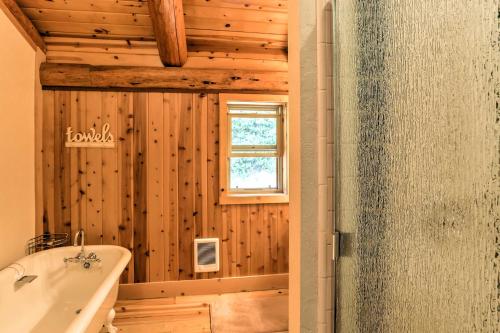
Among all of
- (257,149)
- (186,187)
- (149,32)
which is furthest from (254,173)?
(149,32)

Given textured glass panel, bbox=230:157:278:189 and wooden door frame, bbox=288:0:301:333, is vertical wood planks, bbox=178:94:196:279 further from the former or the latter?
wooden door frame, bbox=288:0:301:333

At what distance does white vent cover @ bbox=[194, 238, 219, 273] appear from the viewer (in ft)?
9.71

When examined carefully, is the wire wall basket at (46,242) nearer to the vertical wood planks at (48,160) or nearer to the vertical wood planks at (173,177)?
the vertical wood planks at (48,160)

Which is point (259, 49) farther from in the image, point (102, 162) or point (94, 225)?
point (94, 225)

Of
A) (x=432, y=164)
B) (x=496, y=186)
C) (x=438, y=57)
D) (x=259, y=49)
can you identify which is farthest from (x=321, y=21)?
(x=259, y=49)

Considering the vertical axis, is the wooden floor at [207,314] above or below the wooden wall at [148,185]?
below

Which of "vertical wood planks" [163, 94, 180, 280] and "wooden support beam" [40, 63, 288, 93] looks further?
"vertical wood planks" [163, 94, 180, 280]

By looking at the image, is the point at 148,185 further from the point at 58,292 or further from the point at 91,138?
the point at 58,292

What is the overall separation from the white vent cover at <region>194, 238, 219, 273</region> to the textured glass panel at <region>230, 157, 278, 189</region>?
0.65m

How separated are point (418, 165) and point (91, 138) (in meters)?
2.93

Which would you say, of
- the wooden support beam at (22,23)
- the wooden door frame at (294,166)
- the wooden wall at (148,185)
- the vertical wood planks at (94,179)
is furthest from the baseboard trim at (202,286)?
the wooden support beam at (22,23)

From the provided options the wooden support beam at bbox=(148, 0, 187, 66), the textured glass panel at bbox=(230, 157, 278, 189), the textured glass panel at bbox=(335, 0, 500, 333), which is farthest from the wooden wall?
the textured glass panel at bbox=(335, 0, 500, 333)

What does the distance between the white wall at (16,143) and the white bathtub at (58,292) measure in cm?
31

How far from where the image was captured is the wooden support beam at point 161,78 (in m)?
2.76
